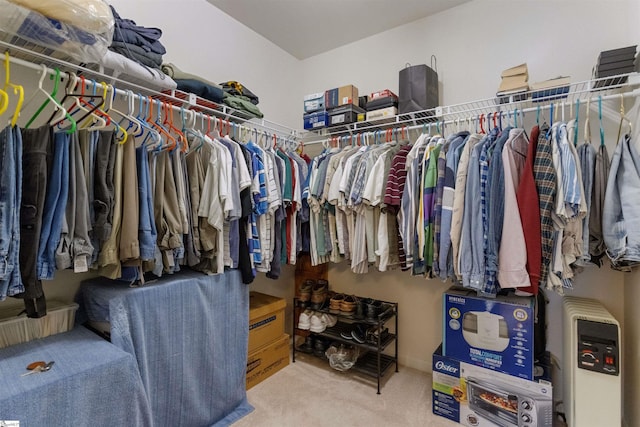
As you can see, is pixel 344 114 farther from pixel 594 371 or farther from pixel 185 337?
pixel 594 371

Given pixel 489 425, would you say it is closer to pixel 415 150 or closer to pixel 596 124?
pixel 415 150

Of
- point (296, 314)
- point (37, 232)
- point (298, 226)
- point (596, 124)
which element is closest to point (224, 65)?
point (298, 226)

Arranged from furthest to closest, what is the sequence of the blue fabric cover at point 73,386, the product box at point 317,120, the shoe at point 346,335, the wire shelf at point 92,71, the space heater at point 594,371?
the product box at point 317,120
the shoe at point 346,335
the space heater at point 594,371
the wire shelf at point 92,71
the blue fabric cover at point 73,386

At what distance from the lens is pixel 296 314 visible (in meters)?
2.59

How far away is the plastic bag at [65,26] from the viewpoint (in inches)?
43.9

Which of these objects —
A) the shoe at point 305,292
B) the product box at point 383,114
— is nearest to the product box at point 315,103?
the product box at point 383,114

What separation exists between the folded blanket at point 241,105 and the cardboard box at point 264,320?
137 centimetres

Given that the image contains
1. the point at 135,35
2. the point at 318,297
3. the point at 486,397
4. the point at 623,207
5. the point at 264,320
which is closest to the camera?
the point at 623,207

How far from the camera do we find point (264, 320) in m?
2.26

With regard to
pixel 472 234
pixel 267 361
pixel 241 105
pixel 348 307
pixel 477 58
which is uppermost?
pixel 477 58

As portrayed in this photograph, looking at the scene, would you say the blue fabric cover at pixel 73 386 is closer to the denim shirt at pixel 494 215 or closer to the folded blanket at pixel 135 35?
the folded blanket at pixel 135 35

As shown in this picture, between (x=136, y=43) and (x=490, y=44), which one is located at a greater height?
(x=490, y=44)

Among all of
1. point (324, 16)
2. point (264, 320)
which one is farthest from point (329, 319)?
point (324, 16)

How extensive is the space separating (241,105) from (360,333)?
1828mm
